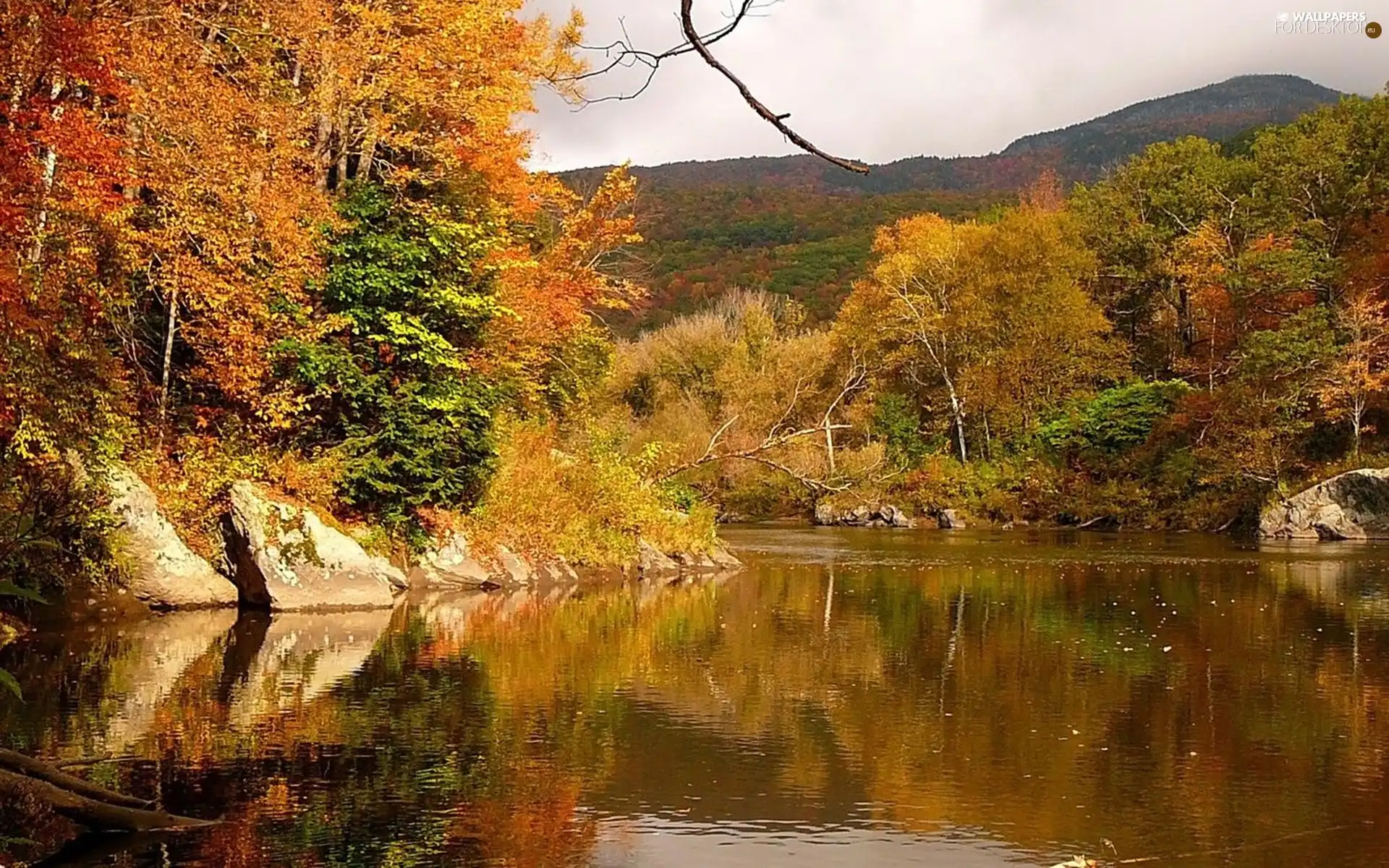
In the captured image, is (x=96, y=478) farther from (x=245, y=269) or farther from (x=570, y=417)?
(x=570, y=417)

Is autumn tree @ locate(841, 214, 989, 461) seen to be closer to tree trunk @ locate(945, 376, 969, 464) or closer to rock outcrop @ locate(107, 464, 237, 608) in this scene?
tree trunk @ locate(945, 376, 969, 464)

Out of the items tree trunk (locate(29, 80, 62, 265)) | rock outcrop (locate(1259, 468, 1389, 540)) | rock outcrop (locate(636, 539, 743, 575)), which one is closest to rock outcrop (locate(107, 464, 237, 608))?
tree trunk (locate(29, 80, 62, 265))

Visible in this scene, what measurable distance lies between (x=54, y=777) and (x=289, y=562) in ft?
40.3

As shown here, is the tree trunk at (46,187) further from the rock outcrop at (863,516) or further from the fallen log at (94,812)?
the rock outcrop at (863,516)

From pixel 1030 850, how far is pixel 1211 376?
Result: 149 ft

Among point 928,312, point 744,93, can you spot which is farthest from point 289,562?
point 928,312

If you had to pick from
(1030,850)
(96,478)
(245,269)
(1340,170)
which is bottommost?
(1030,850)

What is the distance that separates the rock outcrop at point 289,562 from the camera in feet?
60.0

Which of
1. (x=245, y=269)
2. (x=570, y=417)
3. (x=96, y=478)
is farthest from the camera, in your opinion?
(x=570, y=417)

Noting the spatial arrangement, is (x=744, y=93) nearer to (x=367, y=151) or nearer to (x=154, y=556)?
(x=154, y=556)

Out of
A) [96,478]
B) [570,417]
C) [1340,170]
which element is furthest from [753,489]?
[96,478]

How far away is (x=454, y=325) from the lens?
2298 cm

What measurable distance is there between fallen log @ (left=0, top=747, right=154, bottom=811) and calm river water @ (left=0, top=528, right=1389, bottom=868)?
10.3 inches

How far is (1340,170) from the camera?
4597cm
